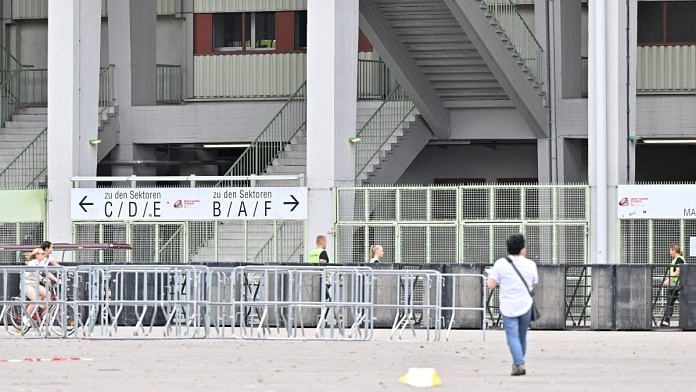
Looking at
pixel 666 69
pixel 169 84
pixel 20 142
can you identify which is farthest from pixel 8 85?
pixel 666 69

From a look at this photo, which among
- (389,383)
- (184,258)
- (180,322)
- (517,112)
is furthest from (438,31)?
(389,383)

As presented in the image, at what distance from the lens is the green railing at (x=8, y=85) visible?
1811 inches

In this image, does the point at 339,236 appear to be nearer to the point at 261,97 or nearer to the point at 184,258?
the point at 184,258

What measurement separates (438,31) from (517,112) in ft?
16.5

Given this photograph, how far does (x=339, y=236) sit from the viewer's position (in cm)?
3506

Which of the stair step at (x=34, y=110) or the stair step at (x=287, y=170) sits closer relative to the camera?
the stair step at (x=287, y=170)

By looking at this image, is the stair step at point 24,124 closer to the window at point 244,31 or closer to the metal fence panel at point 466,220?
the window at point 244,31

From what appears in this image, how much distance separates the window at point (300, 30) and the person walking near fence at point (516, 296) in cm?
2963

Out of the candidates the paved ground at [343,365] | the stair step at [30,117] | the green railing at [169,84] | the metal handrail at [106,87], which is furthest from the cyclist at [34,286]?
the green railing at [169,84]

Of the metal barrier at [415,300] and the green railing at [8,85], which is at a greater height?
the green railing at [8,85]

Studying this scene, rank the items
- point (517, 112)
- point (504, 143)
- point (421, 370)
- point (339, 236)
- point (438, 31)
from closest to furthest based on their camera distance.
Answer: point (421, 370) → point (339, 236) → point (438, 31) → point (517, 112) → point (504, 143)

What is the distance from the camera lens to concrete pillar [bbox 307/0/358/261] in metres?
35.2

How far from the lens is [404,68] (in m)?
38.9

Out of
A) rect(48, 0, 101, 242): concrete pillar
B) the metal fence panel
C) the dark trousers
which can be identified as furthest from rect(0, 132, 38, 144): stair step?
the dark trousers
